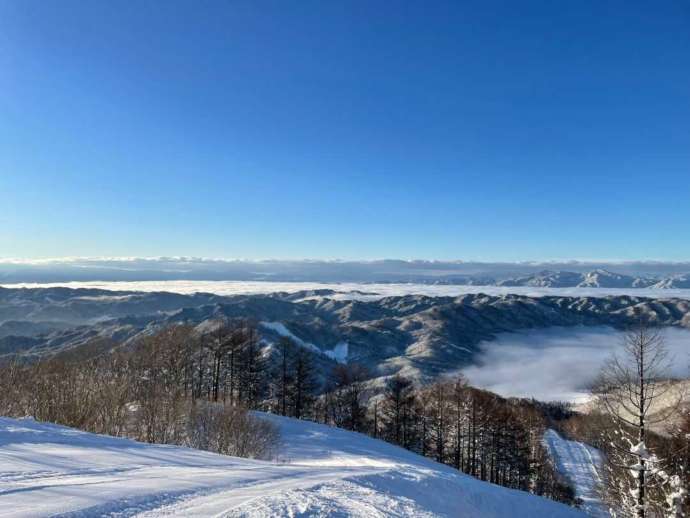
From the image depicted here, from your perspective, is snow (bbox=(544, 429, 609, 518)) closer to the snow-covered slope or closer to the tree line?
the tree line

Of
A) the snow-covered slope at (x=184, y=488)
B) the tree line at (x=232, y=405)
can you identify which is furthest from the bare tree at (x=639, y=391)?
the tree line at (x=232, y=405)

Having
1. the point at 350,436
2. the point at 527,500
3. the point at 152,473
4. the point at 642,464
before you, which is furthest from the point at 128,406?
the point at 642,464

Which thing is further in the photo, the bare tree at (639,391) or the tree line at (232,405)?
the tree line at (232,405)

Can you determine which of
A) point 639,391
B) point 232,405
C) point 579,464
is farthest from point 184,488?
point 579,464

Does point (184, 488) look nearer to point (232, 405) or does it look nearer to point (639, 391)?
point (639, 391)

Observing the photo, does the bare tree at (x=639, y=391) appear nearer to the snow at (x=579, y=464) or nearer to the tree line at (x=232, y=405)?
the tree line at (x=232, y=405)
